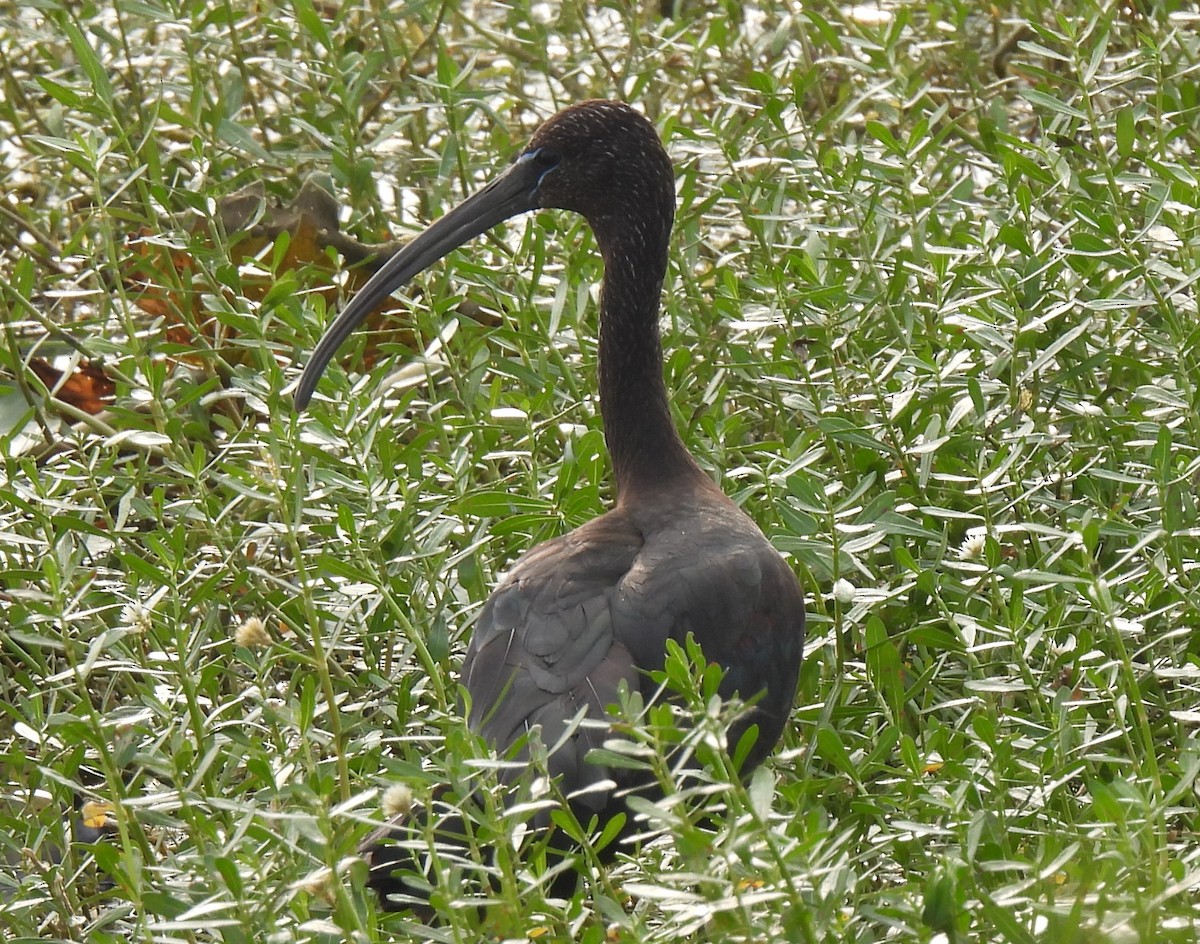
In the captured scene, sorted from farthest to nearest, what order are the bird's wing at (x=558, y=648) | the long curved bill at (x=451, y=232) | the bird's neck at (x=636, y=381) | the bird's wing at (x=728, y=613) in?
the long curved bill at (x=451, y=232)
the bird's neck at (x=636, y=381)
the bird's wing at (x=728, y=613)
the bird's wing at (x=558, y=648)

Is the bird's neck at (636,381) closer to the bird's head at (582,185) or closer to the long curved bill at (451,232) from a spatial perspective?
the bird's head at (582,185)

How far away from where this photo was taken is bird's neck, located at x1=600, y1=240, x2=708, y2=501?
354 centimetres

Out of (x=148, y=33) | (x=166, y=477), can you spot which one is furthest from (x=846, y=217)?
(x=148, y=33)

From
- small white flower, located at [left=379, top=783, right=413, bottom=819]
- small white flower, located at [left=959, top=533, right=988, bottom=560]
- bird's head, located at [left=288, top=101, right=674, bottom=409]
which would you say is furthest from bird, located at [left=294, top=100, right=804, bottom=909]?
small white flower, located at [left=959, top=533, right=988, bottom=560]

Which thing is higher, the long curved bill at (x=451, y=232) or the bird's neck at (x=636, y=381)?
the long curved bill at (x=451, y=232)

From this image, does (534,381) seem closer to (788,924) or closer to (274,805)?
(274,805)

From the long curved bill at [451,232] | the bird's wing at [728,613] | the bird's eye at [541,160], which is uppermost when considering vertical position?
the bird's eye at [541,160]

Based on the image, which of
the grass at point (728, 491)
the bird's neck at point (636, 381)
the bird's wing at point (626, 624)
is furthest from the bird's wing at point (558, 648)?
the bird's neck at point (636, 381)

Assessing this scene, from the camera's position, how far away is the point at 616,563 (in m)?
3.19

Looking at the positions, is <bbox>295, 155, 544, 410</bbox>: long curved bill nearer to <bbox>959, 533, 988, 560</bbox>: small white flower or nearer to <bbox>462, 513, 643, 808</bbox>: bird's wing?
<bbox>462, 513, 643, 808</bbox>: bird's wing

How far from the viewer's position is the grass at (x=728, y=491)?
7.49ft

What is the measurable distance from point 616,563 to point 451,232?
927 millimetres

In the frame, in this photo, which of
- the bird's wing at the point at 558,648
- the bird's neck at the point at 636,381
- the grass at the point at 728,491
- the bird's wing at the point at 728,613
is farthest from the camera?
the bird's neck at the point at 636,381

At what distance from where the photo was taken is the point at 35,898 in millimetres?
2967
